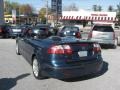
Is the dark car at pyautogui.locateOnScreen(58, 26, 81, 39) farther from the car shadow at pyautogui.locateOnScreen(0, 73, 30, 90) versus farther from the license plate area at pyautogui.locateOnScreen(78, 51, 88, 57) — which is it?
the license plate area at pyautogui.locateOnScreen(78, 51, 88, 57)

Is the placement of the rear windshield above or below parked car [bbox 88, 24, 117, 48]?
above

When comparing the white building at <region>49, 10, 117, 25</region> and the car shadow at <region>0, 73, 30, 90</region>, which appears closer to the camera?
the car shadow at <region>0, 73, 30, 90</region>

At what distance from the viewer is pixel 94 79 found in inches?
328

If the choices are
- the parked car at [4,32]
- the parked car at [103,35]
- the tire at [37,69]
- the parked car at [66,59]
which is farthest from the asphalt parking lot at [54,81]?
the parked car at [4,32]

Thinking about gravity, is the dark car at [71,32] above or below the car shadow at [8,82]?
above

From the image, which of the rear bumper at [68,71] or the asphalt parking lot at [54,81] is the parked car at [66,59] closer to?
the rear bumper at [68,71]

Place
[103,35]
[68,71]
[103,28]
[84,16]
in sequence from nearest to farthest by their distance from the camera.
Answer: [68,71]
[103,35]
[103,28]
[84,16]

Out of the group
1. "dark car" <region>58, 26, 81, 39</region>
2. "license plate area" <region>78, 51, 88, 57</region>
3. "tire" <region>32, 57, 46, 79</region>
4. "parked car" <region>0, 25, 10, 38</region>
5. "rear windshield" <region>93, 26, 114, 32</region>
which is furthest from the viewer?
"parked car" <region>0, 25, 10, 38</region>

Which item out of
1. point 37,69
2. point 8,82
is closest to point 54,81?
point 37,69

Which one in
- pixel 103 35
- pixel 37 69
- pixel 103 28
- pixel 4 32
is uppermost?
pixel 103 28

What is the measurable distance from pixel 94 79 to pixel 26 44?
311cm

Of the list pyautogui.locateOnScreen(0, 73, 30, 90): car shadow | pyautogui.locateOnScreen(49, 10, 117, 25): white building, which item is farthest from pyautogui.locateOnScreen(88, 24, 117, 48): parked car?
pyautogui.locateOnScreen(49, 10, 117, 25): white building

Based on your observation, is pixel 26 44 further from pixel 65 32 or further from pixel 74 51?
pixel 65 32

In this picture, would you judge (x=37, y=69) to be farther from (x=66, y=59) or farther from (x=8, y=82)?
(x=66, y=59)
